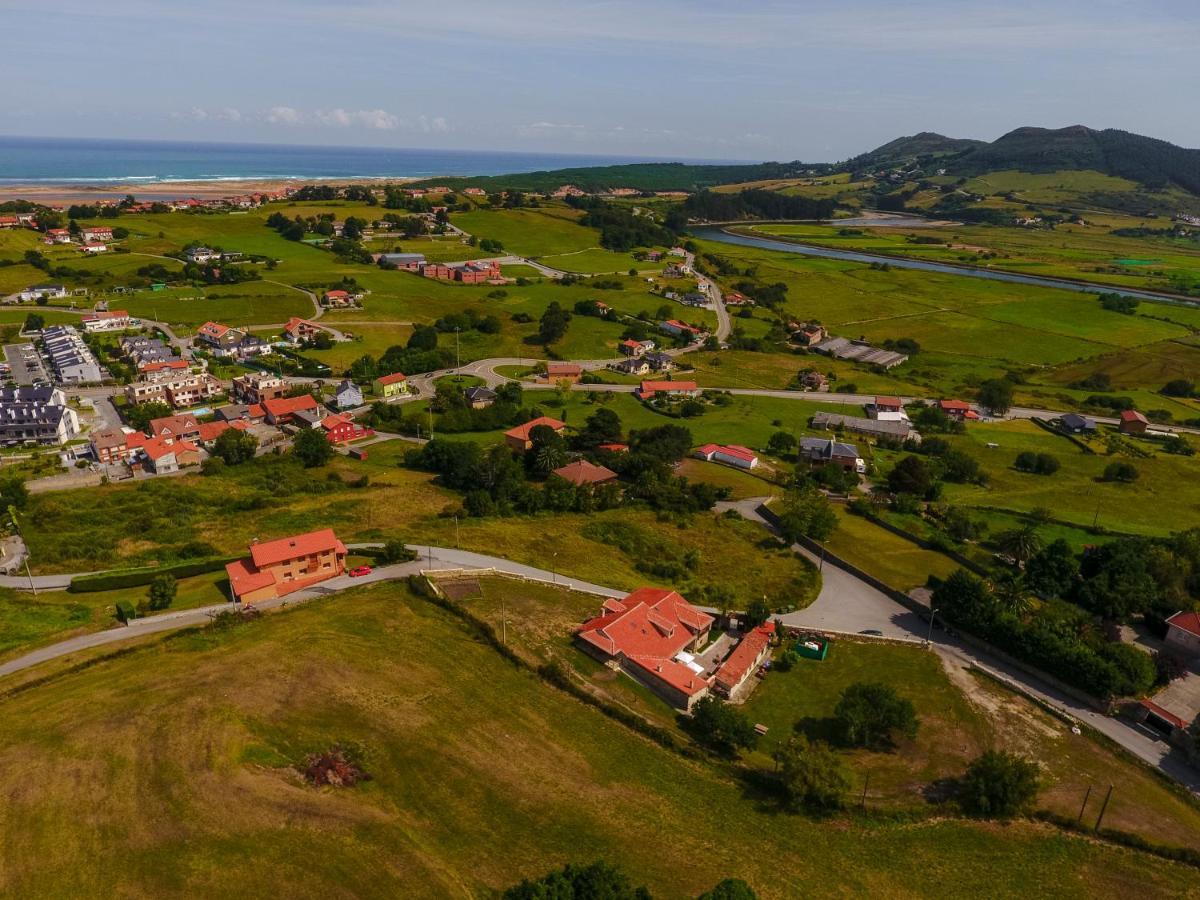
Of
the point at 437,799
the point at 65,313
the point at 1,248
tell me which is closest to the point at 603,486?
the point at 437,799

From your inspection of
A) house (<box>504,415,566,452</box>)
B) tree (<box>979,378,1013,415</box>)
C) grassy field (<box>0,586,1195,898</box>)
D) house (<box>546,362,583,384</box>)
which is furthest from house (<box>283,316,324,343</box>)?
tree (<box>979,378,1013,415</box>)

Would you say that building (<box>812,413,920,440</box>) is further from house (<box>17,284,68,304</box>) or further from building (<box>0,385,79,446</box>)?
house (<box>17,284,68,304</box>)

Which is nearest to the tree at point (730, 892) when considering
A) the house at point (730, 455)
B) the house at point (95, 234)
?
the house at point (730, 455)

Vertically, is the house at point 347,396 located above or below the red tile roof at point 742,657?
above

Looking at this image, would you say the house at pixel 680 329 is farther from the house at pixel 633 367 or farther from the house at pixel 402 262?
the house at pixel 402 262

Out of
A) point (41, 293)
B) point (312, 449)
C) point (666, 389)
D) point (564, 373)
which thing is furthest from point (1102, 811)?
point (41, 293)

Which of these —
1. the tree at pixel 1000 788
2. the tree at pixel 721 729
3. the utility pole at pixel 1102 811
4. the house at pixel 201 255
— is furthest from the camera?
the house at pixel 201 255
